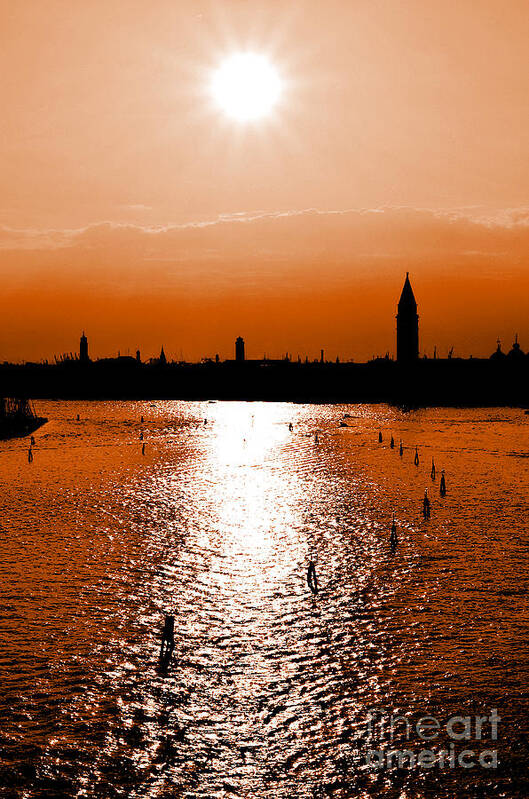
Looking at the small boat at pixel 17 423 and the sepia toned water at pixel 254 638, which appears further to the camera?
the small boat at pixel 17 423

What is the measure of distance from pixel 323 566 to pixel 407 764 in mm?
16957

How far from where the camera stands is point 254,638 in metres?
25.3

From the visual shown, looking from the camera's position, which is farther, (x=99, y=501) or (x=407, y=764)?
(x=99, y=501)

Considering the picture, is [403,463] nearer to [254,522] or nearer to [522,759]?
[254,522]

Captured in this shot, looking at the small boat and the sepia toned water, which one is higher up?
the small boat

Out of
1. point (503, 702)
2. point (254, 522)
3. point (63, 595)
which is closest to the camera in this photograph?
point (503, 702)

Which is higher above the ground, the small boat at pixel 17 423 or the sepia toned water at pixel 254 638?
the small boat at pixel 17 423

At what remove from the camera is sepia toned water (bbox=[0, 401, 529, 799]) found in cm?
1791

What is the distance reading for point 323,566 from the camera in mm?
35062

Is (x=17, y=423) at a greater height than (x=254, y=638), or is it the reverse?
(x=17, y=423)

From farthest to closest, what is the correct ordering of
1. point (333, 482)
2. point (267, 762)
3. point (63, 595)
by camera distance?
point (333, 482)
point (63, 595)
point (267, 762)

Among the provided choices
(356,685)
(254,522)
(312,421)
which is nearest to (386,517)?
(254,522)

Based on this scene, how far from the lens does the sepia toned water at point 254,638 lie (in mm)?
17906

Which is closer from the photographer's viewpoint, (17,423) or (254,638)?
(254,638)
